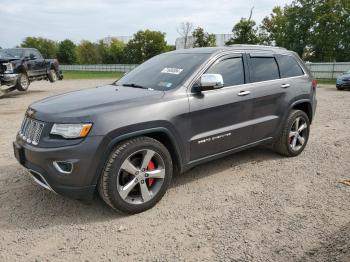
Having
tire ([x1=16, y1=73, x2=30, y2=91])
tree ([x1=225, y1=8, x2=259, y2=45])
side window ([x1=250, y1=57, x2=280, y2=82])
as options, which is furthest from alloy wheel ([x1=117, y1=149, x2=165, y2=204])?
tree ([x1=225, y1=8, x2=259, y2=45])

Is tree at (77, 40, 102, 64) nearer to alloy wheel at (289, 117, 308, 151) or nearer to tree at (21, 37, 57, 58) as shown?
tree at (21, 37, 57, 58)

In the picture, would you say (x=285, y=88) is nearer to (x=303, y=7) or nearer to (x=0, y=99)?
(x=0, y=99)

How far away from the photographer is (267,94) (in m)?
4.86

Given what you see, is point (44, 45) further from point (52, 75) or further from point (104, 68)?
point (52, 75)

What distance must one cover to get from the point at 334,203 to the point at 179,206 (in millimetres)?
1768

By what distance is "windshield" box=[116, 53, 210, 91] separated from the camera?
13.6ft

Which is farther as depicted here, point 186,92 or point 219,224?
point 186,92

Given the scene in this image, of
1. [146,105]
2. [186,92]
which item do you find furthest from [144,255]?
[186,92]

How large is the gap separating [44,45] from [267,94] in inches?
3471

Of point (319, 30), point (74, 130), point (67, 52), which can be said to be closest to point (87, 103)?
point (74, 130)

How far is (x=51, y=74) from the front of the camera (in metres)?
18.0

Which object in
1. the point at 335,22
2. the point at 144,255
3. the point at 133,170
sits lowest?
the point at 144,255

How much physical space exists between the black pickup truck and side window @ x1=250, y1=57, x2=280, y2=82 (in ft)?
37.8

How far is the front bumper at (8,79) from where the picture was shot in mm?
13630
